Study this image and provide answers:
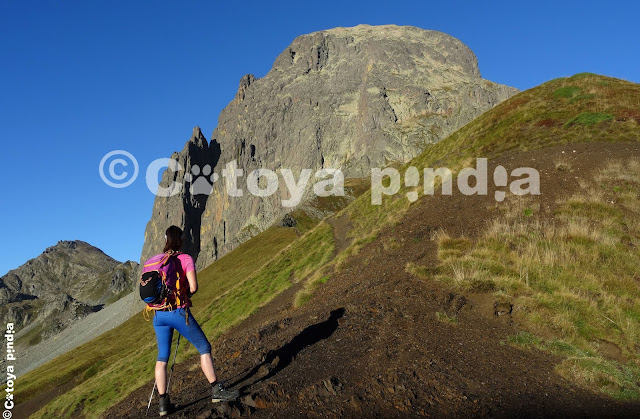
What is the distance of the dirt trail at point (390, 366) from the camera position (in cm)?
676

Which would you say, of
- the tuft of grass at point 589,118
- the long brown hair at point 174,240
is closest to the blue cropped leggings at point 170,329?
the long brown hair at point 174,240

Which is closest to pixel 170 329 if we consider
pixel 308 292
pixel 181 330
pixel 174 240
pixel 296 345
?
pixel 181 330

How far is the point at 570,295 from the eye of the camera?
10.2 metres

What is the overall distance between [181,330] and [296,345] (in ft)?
11.6

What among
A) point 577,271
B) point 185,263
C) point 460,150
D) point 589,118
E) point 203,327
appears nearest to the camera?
point 185,263

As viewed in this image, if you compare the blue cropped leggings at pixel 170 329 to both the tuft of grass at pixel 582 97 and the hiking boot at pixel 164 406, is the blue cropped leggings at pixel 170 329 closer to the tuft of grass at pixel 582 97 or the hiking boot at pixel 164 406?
the hiking boot at pixel 164 406

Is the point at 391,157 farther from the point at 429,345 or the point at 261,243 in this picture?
the point at 429,345

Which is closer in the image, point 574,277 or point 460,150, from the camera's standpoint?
point 574,277

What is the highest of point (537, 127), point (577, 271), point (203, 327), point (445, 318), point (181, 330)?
point (537, 127)

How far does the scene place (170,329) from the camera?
7.55m

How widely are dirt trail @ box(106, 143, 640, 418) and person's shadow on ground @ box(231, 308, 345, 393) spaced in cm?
4

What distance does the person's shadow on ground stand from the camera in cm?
887

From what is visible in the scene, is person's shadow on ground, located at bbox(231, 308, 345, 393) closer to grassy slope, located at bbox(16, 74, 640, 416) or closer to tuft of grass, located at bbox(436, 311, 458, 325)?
tuft of grass, located at bbox(436, 311, 458, 325)

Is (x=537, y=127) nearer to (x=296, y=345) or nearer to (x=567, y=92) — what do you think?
(x=567, y=92)
